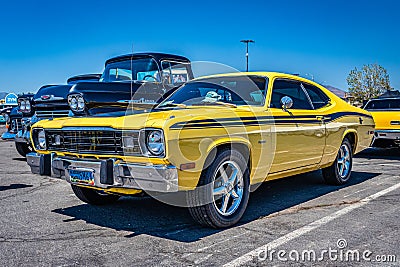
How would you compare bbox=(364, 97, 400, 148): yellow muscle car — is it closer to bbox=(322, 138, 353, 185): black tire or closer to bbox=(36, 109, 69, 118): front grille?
bbox=(322, 138, 353, 185): black tire

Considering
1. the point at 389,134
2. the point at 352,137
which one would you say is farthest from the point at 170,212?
the point at 389,134

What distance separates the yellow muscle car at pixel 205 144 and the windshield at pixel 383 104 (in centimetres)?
521

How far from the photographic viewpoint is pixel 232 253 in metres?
3.76

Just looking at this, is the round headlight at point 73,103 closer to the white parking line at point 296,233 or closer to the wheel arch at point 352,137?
the wheel arch at point 352,137

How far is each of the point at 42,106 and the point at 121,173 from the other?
547 centimetres

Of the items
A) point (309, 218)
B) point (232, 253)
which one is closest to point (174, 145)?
point (232, 253)

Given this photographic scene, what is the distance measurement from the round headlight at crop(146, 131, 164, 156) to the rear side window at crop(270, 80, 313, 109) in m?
1.88

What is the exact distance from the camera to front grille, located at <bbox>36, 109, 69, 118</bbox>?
8553 millimetres

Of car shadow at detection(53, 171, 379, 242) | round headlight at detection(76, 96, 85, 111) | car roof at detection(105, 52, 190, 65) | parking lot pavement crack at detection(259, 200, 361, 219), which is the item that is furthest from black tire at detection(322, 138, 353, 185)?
round headlight at detection(76, 96, 85, 111)

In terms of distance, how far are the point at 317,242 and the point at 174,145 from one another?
5.19ft

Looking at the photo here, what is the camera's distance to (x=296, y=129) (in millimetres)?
5551

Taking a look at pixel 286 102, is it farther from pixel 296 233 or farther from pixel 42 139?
pixel 42 139

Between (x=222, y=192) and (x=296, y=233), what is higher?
(x=222, y=192)

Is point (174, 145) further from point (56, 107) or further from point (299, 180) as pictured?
point (56, 107)
